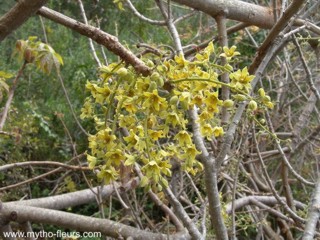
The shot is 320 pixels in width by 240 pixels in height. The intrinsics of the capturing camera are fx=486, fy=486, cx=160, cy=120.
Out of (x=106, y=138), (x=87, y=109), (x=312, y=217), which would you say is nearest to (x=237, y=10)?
(x=312, y=217)

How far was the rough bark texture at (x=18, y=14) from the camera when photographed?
78cm

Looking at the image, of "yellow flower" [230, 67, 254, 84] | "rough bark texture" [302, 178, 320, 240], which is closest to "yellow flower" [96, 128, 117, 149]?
"yellow flower" [230, 67, 254, 84]

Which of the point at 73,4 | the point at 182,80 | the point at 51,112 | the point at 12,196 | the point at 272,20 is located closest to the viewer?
the point at 182,80

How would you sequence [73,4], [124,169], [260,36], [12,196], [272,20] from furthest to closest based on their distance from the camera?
1. [73,4]
2. [260,36]
3. [12,196]
4. [272,20]
5. [124,169]

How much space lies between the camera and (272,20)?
6.00 feet

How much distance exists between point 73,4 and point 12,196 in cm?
250

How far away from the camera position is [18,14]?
803mm

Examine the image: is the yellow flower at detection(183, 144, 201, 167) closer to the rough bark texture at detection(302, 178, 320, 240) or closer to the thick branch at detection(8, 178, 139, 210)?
the rough bark texture at detection(302, 178, 320, 240)

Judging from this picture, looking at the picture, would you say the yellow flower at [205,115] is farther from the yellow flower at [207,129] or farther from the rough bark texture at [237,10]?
the rough bark texture at [237,10]

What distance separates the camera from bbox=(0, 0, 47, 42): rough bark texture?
2.57ft

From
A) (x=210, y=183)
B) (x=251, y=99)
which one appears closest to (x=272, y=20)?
(x=210, y=183)

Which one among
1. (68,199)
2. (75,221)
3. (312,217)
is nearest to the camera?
(312,217)

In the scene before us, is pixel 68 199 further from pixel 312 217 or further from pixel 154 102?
pixel 154 102

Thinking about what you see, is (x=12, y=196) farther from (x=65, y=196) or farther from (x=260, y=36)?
(x=260, y=36)
